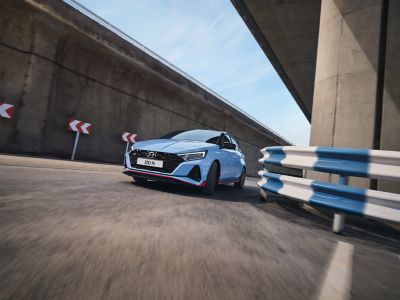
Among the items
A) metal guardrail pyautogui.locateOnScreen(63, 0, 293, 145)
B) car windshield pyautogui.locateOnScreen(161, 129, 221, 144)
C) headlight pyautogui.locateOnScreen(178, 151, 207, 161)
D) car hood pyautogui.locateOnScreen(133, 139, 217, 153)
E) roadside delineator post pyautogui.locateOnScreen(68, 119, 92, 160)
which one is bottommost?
headlight pyautogui.locateOnScreen(178, 151, 207, 161)

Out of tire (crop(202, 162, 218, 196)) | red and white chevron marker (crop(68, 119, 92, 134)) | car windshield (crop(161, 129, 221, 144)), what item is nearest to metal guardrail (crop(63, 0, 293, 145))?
red and white chevron marker (crop(68, 119, 92, 134))

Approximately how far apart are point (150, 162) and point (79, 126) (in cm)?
722

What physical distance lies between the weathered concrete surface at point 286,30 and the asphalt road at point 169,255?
9268mm

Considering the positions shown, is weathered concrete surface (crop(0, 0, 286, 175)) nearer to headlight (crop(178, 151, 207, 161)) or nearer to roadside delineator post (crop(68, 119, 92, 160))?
roadside delineator post (crop(68, 119, 92, 160))

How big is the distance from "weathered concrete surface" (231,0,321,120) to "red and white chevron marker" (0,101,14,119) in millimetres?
8589

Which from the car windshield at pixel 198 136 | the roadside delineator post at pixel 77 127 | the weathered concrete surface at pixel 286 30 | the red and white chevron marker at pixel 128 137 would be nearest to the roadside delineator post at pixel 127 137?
the red and white chevron marker at pixel 128 137

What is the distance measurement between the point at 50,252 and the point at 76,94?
10.6 meters

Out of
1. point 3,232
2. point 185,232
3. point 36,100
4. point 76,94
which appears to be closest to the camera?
point 3,232

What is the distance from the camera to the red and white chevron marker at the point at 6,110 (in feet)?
25.7

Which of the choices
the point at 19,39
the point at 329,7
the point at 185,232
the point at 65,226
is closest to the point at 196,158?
the point at 185,232

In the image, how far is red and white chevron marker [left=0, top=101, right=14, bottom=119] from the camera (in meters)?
7.84

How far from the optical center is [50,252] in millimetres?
1322

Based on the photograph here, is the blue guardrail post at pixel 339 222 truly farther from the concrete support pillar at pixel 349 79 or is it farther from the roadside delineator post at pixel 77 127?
the roadside delineator post at pixel 77 127

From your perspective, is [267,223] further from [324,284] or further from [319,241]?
[324,284]
